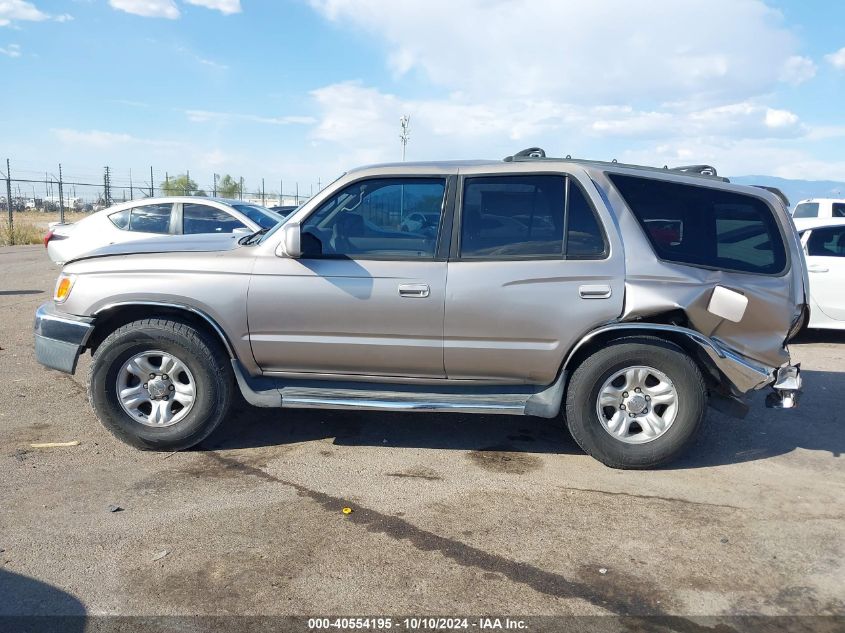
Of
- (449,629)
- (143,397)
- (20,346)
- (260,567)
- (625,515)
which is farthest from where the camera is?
(20,346)

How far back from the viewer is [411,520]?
3803mm

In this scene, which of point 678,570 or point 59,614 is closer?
point 59,614

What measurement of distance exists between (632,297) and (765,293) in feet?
2.97

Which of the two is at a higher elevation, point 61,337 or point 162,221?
point 162,221

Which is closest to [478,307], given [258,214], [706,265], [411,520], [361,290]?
[361,290]

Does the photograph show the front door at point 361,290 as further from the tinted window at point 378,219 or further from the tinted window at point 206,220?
the tinted window at point 206,220

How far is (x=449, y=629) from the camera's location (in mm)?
2855

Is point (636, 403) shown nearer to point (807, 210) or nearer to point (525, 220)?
point (525, 220)

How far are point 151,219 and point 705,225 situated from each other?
7.53 meters

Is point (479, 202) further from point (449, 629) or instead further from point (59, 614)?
point (59, 614)

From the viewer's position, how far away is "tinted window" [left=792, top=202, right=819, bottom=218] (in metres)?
15.7

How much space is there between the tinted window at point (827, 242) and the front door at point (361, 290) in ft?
19.8

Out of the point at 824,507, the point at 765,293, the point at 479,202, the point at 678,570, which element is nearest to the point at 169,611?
the point at 678,570

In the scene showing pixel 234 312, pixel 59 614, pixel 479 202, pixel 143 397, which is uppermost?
→ pixel 479 202
